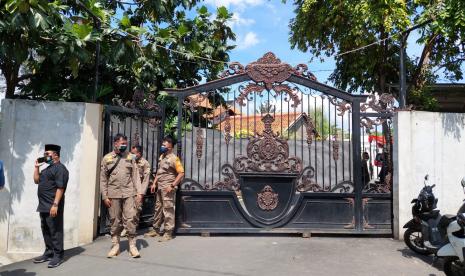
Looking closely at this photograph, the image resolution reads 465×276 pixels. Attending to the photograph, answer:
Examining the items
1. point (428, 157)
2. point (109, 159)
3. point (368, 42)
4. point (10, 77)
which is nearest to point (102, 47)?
point (109, 159)

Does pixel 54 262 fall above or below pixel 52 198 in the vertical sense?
below

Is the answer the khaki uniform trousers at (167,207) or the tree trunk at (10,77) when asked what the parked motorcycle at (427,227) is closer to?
the khaki uniform trousers at (167,207)

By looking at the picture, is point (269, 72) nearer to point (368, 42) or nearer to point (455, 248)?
point (455, 248)

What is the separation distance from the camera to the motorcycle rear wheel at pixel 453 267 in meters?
4.55

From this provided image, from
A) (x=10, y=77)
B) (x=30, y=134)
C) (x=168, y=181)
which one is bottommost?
(x=168, y=181)

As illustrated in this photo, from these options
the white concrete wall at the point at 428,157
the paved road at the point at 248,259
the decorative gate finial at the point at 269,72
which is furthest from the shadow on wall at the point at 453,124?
the decorative gate finial at the point at 269,72

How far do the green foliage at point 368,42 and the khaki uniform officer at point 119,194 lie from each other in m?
6.98

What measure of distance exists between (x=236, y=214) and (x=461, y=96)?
11.2 m

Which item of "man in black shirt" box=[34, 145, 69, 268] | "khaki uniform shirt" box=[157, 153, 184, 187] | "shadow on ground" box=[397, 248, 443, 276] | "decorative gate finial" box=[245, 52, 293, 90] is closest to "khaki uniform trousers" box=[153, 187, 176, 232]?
"khaki uniform shirt" box=[157, 153, 184, 187]

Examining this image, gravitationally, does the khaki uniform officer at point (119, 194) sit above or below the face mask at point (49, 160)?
below

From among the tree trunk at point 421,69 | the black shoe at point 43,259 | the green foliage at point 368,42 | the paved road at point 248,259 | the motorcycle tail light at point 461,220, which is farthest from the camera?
the tree trunk at point 421,69

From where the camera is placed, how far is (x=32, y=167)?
6227mm

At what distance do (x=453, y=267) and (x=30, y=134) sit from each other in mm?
5970

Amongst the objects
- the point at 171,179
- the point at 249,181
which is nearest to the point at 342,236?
the point at 249,181
